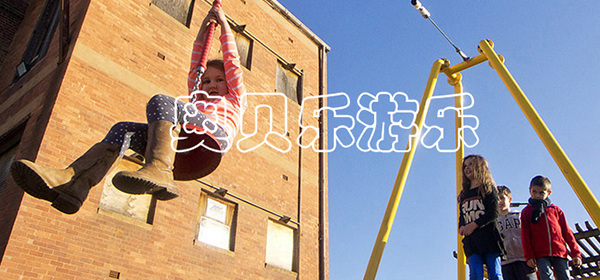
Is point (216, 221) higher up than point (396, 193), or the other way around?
point (216, 221)

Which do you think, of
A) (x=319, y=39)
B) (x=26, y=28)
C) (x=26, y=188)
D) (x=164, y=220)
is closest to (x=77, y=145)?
(x=164, y=220)

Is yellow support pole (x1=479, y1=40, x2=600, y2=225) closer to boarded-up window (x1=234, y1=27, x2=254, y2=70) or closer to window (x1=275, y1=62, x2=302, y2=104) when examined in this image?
boarded-up window (x1=234, y1=27, x2=254, y2=70)

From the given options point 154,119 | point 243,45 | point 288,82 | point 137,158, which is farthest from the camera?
point 288,82

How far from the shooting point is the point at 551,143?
163 inches

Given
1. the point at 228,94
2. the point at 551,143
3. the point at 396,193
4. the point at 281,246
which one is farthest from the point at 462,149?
the point at 281,246

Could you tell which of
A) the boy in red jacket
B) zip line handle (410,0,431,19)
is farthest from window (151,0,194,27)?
the boy in red jacket

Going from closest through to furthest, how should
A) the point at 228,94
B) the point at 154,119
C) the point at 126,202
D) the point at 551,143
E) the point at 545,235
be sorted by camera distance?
the point at 154,119 → the point at 228,94 → the point at 545,235 → the point at 551,143 → the point at 126,202

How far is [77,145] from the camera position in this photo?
6406mm

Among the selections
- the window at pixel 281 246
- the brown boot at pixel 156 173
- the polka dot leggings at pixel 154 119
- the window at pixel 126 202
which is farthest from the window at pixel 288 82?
the brown boot at pixel 156 173

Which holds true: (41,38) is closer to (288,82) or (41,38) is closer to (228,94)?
(288,82)

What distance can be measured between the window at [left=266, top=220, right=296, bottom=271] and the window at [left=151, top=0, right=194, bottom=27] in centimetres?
465

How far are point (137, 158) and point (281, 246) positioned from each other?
11.7ft

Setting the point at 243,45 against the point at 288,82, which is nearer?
the point at 243,45

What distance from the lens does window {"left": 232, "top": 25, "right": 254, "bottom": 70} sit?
10406mm
